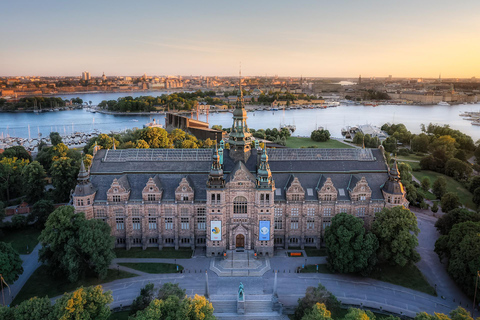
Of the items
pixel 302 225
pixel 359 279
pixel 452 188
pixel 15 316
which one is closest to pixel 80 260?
pixel 15 316

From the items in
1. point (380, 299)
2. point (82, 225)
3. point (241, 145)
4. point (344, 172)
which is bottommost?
point (380, 299)

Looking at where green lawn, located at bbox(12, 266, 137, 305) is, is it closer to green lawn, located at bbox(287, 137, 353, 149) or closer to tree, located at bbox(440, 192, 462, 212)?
tree, located at bbox(440, 192, 462, 212)

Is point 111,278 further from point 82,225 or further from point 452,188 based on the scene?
point 452,188

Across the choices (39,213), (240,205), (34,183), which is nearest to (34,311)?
(240,205)

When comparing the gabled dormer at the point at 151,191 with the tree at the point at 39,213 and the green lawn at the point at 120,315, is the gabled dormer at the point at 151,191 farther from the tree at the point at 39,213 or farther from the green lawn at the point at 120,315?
the tree at the point at 39,213

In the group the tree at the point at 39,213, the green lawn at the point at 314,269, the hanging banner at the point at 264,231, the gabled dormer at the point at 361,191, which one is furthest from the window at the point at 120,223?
the gabled dormer at the point at 361,191
